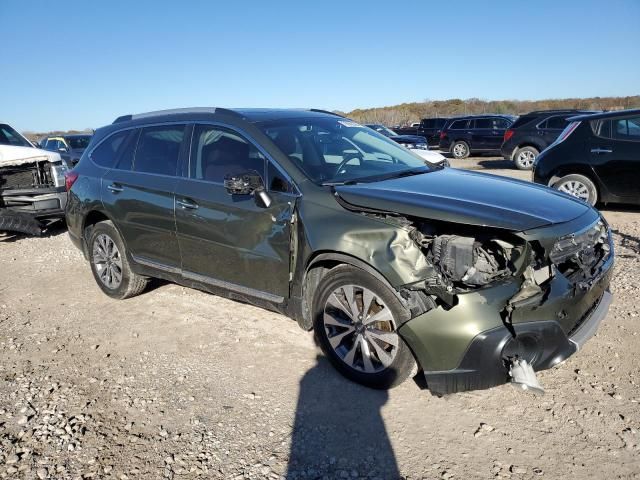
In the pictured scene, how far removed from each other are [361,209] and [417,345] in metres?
0.90

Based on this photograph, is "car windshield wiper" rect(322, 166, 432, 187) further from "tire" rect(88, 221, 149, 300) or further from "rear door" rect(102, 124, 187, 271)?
"tire" rect(88, 221, 149, 300)

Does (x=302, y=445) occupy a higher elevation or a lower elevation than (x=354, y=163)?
lower

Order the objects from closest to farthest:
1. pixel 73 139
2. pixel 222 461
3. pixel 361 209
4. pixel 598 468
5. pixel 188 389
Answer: pixel 598 468 → pixel 222 461 → pixel 361 209 → pixel 188 389 → pixel 73 139

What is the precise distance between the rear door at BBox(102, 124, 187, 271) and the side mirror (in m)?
0.95

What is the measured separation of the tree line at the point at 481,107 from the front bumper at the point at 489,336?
1584 inches

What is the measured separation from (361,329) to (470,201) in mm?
1058

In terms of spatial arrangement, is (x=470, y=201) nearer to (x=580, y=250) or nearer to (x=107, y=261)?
(x=580, y=250)

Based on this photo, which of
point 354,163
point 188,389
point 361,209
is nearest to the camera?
point 361,209

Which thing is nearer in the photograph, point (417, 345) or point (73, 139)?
point (417, 345)

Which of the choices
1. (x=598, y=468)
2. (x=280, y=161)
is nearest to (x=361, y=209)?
(x=280, y=161)

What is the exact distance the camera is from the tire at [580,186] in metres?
7.72

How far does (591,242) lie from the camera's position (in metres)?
3.17

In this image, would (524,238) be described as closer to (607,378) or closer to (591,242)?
(591,242)

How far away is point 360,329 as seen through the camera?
322 cm
